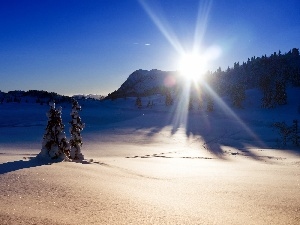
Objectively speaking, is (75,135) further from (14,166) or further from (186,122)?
(186,122)

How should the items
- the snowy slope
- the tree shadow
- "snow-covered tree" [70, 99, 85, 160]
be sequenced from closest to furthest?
the tree shadow, "snow-covered tree" [70, 99, 85, 160], the snowy slope

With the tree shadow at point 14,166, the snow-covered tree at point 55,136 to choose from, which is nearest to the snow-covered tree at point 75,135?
the snow-covered tree at point 55,136

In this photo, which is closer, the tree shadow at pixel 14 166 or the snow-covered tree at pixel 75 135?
the tree shadow at pixel 14 166

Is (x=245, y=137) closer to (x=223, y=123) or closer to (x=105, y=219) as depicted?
(x=223, y=123)

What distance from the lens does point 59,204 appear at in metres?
5.37

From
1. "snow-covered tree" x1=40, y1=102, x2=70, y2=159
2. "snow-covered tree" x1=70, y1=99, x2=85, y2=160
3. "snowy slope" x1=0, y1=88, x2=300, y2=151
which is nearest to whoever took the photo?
"snow-covered tree" x1=40, y1=102, x2=70, y2=159

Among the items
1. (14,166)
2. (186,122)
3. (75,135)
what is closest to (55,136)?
(75,135)

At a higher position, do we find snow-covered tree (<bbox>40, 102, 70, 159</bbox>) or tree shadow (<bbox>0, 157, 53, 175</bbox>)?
snow-covered tree (<bbox>40, 102, 70, 159</bbox>)

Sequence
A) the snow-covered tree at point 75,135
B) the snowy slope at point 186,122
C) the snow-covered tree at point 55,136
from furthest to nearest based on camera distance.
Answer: the snowy slope at point 186,122 → the snow-covered tree at point 75,135 → the snow-covered tree at point 55,136

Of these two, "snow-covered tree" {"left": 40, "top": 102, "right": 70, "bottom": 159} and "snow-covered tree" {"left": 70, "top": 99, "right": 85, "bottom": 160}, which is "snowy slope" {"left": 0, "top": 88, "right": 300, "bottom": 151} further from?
"snow-covered tree" {"left": 40, "top": 102, "right": 70, "bottom": 159}

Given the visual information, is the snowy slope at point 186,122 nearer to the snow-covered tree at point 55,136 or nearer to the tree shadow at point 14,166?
the snow-covered tree at point 55,136

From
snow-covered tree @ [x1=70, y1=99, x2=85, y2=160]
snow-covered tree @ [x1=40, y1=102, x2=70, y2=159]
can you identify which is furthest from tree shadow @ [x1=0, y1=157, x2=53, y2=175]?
snow-covered tree @ [x1=70, y1=99, x2=85, y2=160]

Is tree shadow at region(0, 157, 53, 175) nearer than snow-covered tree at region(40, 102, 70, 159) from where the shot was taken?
Yes

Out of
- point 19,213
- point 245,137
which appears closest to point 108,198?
point 19,213
